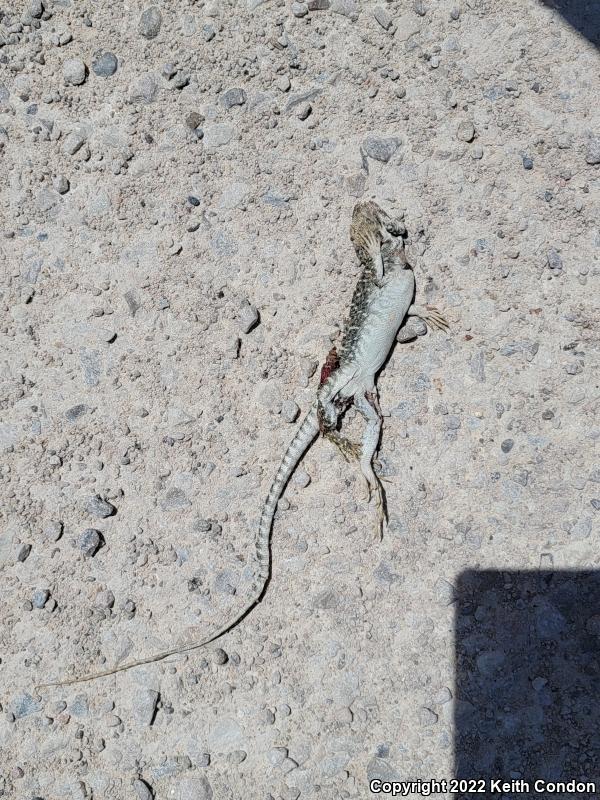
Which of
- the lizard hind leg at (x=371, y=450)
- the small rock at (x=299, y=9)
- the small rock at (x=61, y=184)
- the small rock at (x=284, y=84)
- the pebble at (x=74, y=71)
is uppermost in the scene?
the small rock at (x=299, y=9)

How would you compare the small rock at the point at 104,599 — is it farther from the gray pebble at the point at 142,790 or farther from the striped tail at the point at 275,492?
the gray pebble at the point at 142,790

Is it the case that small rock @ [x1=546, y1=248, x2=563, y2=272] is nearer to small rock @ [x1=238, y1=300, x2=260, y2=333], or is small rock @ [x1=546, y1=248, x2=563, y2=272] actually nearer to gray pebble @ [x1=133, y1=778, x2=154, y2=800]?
small rock @ [x1=238, y1=300, x2=260, y2=333]

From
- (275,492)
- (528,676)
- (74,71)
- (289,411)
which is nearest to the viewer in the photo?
(528,676)

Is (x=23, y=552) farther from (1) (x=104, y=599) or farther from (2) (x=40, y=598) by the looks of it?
(1) (x=104, y=599)

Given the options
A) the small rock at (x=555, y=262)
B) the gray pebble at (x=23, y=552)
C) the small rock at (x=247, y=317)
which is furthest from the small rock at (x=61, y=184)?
the small rock at (x=555, y=262)

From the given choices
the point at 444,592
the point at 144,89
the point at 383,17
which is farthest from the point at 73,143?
the point at 444,592

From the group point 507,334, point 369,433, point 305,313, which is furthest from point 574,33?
point 369,433
